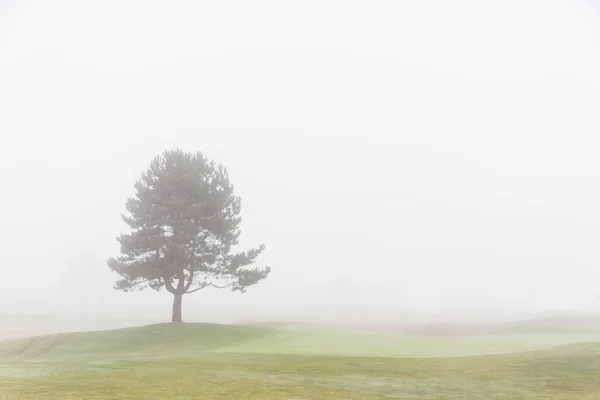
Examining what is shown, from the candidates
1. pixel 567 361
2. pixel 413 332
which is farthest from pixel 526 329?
pixel 567 361

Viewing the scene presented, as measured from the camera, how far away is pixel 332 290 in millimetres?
135000

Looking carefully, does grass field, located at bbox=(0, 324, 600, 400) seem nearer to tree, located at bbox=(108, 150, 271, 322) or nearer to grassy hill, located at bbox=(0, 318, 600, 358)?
grassy hill, located at bbox=(0, 318, 600, 358)

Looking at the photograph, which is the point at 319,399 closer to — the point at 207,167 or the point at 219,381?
the point at 219,381

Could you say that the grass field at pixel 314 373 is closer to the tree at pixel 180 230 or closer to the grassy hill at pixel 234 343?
the grassy hill at pixel 234 343

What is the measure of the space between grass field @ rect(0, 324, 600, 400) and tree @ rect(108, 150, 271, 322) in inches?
285

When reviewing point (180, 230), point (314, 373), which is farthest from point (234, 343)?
point (314, 373)

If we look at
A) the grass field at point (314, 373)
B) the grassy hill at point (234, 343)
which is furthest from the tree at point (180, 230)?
the grass field at point (314, 373)

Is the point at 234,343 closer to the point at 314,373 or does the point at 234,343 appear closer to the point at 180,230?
the point at 180,230

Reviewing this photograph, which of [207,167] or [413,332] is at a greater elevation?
[207,167]

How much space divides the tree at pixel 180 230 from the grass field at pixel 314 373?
7243mm

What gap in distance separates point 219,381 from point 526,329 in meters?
42.4

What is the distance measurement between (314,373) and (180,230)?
840 inches

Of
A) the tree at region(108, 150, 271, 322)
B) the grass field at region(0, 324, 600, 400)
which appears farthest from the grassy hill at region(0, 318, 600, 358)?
the tree at region(108, 150, 271, 322)

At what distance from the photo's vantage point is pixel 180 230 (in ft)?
129
